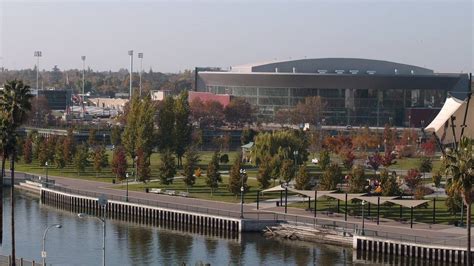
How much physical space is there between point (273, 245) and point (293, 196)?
18759 mm

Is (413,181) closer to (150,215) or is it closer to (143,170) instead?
(150,215)

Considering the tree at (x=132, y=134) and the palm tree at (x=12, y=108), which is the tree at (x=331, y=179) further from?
the tree at (x=132, y=134)

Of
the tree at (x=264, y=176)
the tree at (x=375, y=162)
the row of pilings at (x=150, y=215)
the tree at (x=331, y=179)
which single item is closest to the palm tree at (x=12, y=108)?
the row of pilings at (x=150, y=215)

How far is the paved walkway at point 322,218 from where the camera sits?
266 feet

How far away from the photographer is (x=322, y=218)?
89.6m

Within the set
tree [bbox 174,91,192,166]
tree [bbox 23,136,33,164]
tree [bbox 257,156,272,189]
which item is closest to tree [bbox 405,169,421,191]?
tree [bbox 257,156,272,189]

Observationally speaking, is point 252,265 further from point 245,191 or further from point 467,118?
point 467,118

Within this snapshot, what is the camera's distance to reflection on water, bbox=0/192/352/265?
77.8m

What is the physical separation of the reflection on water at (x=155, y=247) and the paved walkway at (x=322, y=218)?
367 cm

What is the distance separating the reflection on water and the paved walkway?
3671mm

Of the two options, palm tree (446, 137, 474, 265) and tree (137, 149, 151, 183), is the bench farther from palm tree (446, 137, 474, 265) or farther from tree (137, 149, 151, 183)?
palm tree (446, 137, 474, 265)

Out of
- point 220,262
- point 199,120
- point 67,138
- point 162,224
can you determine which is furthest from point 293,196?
point 199,120

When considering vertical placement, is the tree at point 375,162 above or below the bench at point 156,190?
above

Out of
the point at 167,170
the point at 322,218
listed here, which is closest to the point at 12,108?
the point at 322,218
